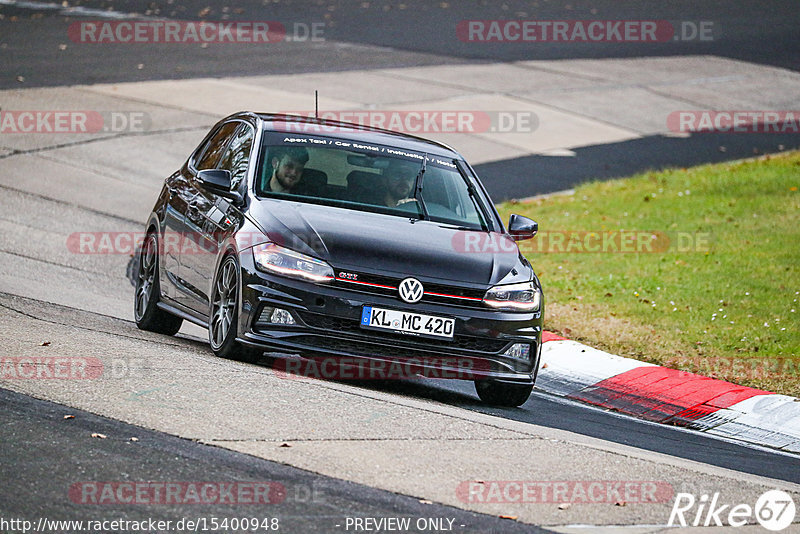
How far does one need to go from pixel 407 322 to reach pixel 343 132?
2.21 m

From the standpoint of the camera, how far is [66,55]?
81.0 ft

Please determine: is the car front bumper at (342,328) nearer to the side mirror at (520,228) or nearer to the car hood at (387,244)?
the car hood at (387,244)

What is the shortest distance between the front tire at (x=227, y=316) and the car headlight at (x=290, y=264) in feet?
0.78

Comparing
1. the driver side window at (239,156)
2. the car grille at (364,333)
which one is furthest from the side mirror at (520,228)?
the driver side window at (239,156)

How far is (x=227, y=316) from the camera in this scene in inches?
330

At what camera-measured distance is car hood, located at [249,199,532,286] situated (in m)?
8.04

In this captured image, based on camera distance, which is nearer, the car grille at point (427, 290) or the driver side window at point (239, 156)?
the car grille at point (427, 290)

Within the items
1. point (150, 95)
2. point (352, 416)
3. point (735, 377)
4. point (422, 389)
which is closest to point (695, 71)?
point (150, 95)

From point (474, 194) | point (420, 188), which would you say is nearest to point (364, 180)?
point (420, 188)

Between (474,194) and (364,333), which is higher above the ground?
(474,194)

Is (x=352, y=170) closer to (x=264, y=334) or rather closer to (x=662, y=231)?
(x=264, y=334)

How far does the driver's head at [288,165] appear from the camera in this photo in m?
8.97

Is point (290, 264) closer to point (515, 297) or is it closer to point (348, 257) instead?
point (348, 257)

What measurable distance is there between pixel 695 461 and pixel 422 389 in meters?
2.12
